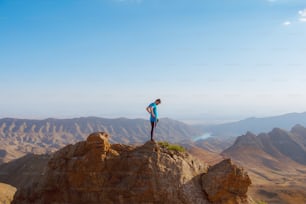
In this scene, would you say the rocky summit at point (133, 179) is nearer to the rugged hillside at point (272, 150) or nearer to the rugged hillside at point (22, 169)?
the rugged hillside at point (22, 169)

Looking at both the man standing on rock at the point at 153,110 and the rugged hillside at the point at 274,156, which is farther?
the rugged hillside at the point at 274,156

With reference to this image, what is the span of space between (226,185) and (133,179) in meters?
3.41

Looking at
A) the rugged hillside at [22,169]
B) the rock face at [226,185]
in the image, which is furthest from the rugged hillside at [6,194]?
the rock face at [226,185]

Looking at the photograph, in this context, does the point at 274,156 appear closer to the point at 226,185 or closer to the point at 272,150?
the point at 272,150

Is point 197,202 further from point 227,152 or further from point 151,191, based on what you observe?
point 227,152

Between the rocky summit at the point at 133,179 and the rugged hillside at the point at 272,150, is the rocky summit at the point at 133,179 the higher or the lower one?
the higher one

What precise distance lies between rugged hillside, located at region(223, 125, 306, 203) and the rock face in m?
46.4

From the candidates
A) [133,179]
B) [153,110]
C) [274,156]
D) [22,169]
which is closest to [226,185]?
[133,179]

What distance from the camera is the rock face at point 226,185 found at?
1311 centimetres

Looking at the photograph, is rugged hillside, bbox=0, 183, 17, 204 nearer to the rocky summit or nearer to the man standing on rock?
the rocky summit

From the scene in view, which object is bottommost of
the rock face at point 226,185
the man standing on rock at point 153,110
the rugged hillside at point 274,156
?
the rugged hillside at point 274,156

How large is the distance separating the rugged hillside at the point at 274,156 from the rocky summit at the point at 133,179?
46.7 m

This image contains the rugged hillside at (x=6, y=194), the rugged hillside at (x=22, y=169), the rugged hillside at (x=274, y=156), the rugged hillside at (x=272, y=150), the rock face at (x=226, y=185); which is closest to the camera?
the rock face at (x=226, y=185)

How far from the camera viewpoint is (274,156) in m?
95.6
